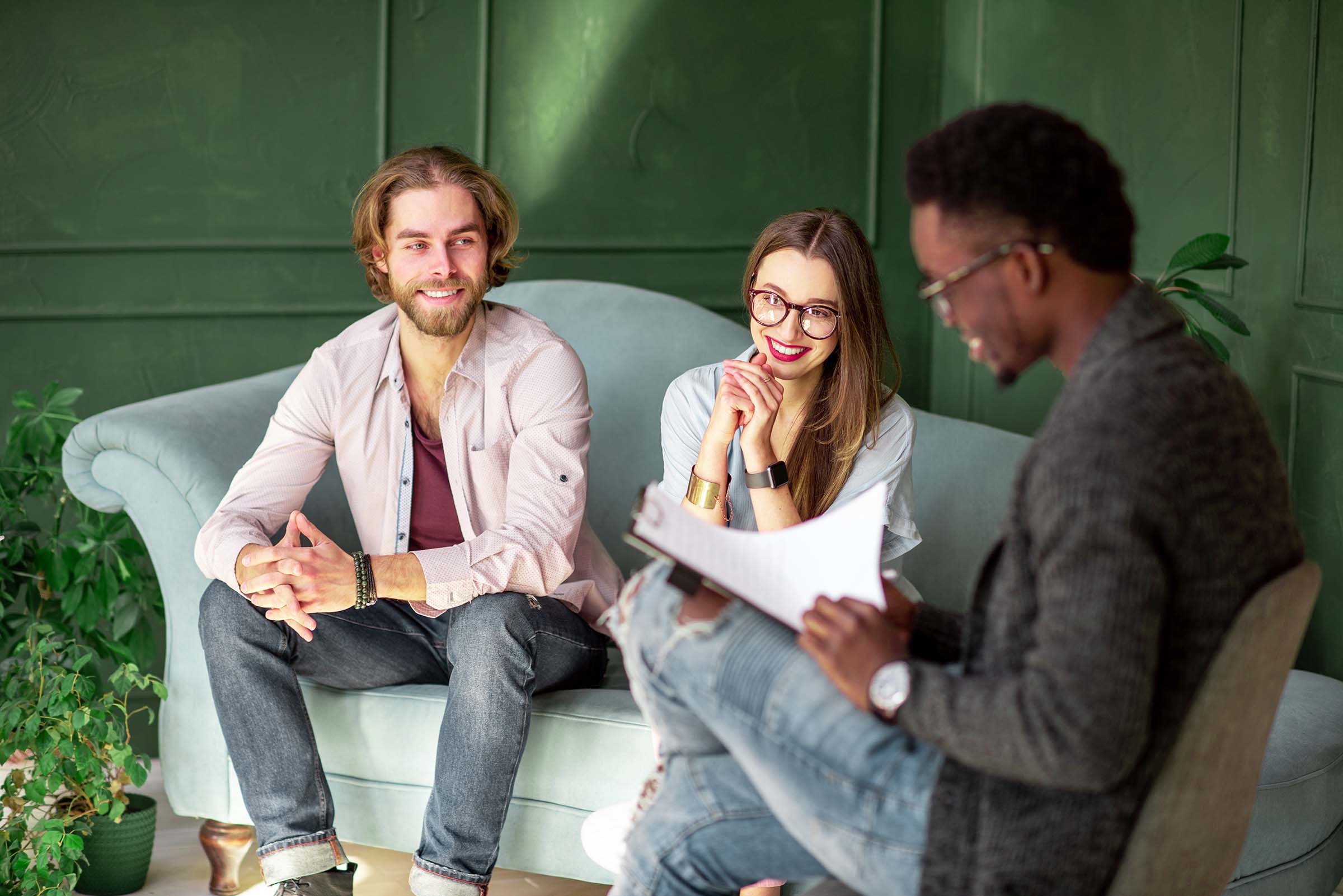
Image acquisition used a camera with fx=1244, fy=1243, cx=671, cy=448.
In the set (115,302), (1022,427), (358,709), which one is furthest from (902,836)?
(115,302)

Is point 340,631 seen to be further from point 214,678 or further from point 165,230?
point 165,230

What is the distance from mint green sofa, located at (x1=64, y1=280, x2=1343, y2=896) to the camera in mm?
1650

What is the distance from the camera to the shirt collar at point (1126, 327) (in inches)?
36.4

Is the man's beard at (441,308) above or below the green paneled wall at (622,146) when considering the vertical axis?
below

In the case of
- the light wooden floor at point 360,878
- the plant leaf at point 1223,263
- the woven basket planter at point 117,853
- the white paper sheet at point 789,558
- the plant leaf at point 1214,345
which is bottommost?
the light wooden floor at point 360,878

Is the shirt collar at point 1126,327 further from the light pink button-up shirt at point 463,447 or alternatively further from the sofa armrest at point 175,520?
the sofa armrest at point 175,520

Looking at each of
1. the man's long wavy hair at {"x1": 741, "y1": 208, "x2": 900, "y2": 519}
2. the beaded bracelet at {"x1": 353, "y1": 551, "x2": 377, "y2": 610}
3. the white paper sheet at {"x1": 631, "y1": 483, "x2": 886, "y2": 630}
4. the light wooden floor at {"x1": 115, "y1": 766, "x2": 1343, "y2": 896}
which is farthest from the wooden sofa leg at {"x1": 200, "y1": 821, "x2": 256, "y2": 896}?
Answer: the white paper sheet at {"x1": 631, "y1": 483, "x2": 886, "y2": 630}

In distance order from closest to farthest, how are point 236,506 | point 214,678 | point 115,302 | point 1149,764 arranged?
point 1149,764 → point 214,678 → point 236,506 → point 115,302

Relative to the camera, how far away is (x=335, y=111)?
→ 109 inches

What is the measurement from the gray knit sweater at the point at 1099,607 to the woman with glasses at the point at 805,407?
819 millimetres

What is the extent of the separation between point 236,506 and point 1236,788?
144 centimetres

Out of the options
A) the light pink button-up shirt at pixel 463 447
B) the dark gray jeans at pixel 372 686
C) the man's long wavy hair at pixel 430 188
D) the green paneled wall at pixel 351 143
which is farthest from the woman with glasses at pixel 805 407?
the green paneled wall at pixel 351 143

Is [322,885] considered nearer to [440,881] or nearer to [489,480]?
[440,881]

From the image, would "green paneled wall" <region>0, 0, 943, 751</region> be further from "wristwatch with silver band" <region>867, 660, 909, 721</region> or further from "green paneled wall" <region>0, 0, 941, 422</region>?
"wristwatch with silver band" <region>867, 660, 909, 721</region>
